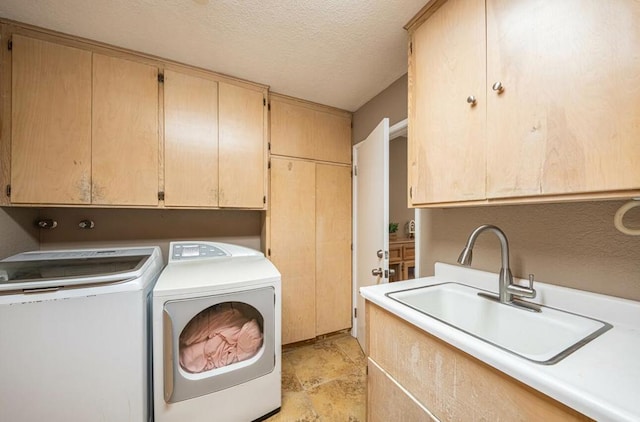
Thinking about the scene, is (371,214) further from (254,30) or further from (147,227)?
(147,227)

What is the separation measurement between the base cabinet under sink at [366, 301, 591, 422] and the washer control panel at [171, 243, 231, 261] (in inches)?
51.0

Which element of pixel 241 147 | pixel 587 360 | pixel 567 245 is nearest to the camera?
pixel 587 360

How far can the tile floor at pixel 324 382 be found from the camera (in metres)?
1.49

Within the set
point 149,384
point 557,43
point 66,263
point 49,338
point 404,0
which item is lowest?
point 149,384

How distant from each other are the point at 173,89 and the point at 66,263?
4.31 feet

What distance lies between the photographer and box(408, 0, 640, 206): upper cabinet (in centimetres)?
62

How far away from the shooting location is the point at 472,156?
963mm

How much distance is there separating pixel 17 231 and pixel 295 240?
6.16 feet

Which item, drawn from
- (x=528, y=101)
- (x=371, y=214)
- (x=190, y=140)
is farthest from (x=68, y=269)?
(x=528, y=101)

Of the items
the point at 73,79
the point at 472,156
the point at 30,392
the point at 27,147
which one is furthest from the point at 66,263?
the point at 472,156

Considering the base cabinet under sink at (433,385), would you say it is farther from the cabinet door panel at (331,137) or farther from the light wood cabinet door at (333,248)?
the cabinet door panel at (331,137)

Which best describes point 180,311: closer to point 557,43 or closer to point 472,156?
point 472,156

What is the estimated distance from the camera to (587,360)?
0.59m

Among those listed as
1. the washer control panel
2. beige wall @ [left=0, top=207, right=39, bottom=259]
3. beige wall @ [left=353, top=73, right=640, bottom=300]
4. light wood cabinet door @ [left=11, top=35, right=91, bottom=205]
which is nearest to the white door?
beige wall @ [left=353, top=73, right=640, bottom=300]
